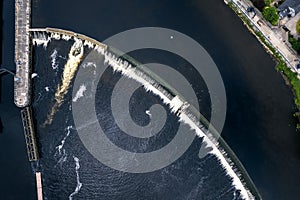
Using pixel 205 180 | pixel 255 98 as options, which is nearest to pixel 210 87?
pixel 255 98

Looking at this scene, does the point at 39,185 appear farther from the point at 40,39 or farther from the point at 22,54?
the point at 40,39

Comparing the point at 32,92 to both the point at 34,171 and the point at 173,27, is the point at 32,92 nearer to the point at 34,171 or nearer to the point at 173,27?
the point at 34,171

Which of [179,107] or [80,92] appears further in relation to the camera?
[179,107]

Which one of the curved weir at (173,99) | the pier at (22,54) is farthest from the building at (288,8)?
the pier at (22,54)

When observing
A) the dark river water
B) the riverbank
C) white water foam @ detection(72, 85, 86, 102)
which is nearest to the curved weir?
the dark river water

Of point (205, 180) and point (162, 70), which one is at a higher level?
point (162, 70)

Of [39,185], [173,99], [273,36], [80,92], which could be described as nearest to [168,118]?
[173,99]
